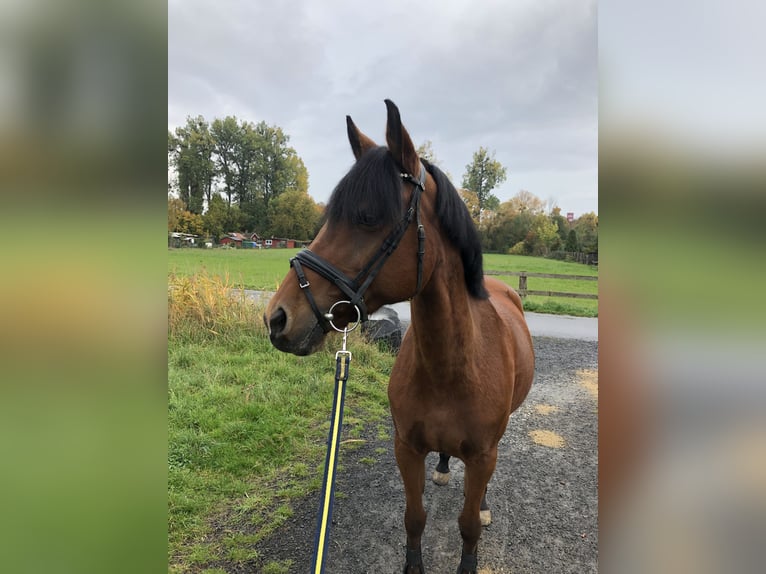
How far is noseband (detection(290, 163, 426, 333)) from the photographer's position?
5.74 ft

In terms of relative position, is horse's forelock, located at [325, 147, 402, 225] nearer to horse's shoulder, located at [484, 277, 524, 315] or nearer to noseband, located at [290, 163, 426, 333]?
noseband, located at [290, 163, 426, 333]

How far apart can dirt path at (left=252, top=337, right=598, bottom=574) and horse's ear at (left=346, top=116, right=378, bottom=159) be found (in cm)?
304

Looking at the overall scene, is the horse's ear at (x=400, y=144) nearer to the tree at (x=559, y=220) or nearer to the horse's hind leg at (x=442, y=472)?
the horse's hind leg at (x=442, y=472)

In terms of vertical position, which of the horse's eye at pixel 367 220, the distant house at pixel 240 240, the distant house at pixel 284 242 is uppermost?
the distant house at pixel 240 240

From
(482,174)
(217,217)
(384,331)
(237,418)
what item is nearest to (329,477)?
(237,418)

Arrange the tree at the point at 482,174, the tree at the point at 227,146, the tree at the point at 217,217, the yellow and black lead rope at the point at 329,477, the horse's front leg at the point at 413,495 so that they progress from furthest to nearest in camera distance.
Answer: the tree at the point at 482,174 < the tree at the point at 227,146 < the tree at the point at 217,217 < the horse's front leg at the point at 413,495 < the yellow and black lead rope at the point at 329,477

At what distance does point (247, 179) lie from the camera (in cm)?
2738

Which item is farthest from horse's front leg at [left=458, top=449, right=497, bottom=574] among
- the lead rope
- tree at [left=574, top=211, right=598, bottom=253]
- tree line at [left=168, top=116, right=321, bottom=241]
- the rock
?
tree line at [left=168, top=116, right=321, bottom=241]

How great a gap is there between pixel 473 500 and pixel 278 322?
189 cm

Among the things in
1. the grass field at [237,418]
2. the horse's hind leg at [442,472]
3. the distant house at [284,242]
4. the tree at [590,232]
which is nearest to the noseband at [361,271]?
the tree at [590,232]
